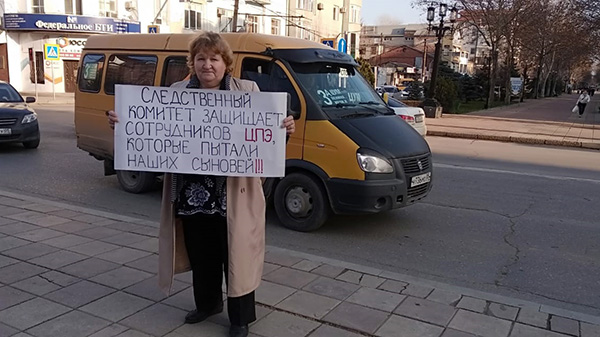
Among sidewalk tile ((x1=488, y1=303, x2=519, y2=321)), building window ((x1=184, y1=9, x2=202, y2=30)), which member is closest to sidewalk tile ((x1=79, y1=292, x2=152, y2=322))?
sidewalk tile ((x1=488, y1=303, x2=519, y2=321))

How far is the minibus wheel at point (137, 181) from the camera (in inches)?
303

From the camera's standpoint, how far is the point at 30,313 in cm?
365

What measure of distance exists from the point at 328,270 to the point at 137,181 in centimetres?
420

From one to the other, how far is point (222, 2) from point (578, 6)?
88.4 feet

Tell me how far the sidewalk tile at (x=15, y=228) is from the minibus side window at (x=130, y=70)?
8.41 ft

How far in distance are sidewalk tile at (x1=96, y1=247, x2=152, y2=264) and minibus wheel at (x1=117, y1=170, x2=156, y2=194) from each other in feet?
9.04

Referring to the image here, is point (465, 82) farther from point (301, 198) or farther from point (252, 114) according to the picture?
point (252, 114)

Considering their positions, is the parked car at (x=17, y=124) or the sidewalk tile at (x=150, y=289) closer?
the sidewalk tile at (x=150, y=289)

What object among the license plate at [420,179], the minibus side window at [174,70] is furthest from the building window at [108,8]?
the license plate at [420,179]

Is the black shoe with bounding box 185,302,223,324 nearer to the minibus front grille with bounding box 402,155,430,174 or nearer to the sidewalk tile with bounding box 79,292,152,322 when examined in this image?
the sidewalk tile with bounding box 79,292,152,322

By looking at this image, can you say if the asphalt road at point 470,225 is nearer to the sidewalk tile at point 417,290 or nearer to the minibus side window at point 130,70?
the sidewalk tile at point 417,290

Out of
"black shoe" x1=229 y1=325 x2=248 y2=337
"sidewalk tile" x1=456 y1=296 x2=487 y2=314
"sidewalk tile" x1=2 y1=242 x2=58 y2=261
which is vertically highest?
"black shoe" x1=229 y1=325 x2=248 y2=337

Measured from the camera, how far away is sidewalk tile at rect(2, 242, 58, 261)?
188 inches

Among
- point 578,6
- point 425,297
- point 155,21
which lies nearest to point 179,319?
point 425,297
